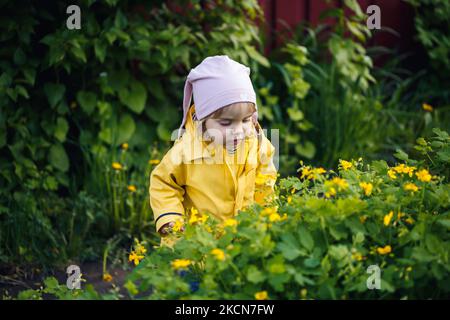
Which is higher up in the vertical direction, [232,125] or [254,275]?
[232,125]

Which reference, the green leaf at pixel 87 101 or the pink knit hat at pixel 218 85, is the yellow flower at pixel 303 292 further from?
the green leaf at pixel 87 101

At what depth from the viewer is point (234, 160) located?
2.80 metres

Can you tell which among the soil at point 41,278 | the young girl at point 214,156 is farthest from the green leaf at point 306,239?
the soil at point 41,278

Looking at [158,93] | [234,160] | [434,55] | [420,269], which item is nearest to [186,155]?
[234,160]

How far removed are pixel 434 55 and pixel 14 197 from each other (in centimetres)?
342

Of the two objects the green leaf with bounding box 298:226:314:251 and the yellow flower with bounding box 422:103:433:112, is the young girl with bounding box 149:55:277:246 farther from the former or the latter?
the yellow flower with bounding box 422:103:433:112

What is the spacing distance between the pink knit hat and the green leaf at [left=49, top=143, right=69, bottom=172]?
1570 mm

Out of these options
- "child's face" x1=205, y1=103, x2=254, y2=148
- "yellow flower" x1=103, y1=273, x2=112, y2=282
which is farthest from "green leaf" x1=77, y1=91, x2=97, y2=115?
"child's face" x1=205, y1=103, x2=254, y2=148

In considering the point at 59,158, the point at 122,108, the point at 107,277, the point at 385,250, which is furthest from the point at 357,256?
the point at 122,108

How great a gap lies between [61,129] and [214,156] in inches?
62.9

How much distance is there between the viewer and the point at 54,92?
13.2 feet

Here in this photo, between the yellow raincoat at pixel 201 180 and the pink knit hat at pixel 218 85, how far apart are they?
0.16 metres

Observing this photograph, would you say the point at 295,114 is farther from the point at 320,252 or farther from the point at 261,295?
the point at 261,295

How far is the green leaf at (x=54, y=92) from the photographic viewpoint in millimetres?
4012
